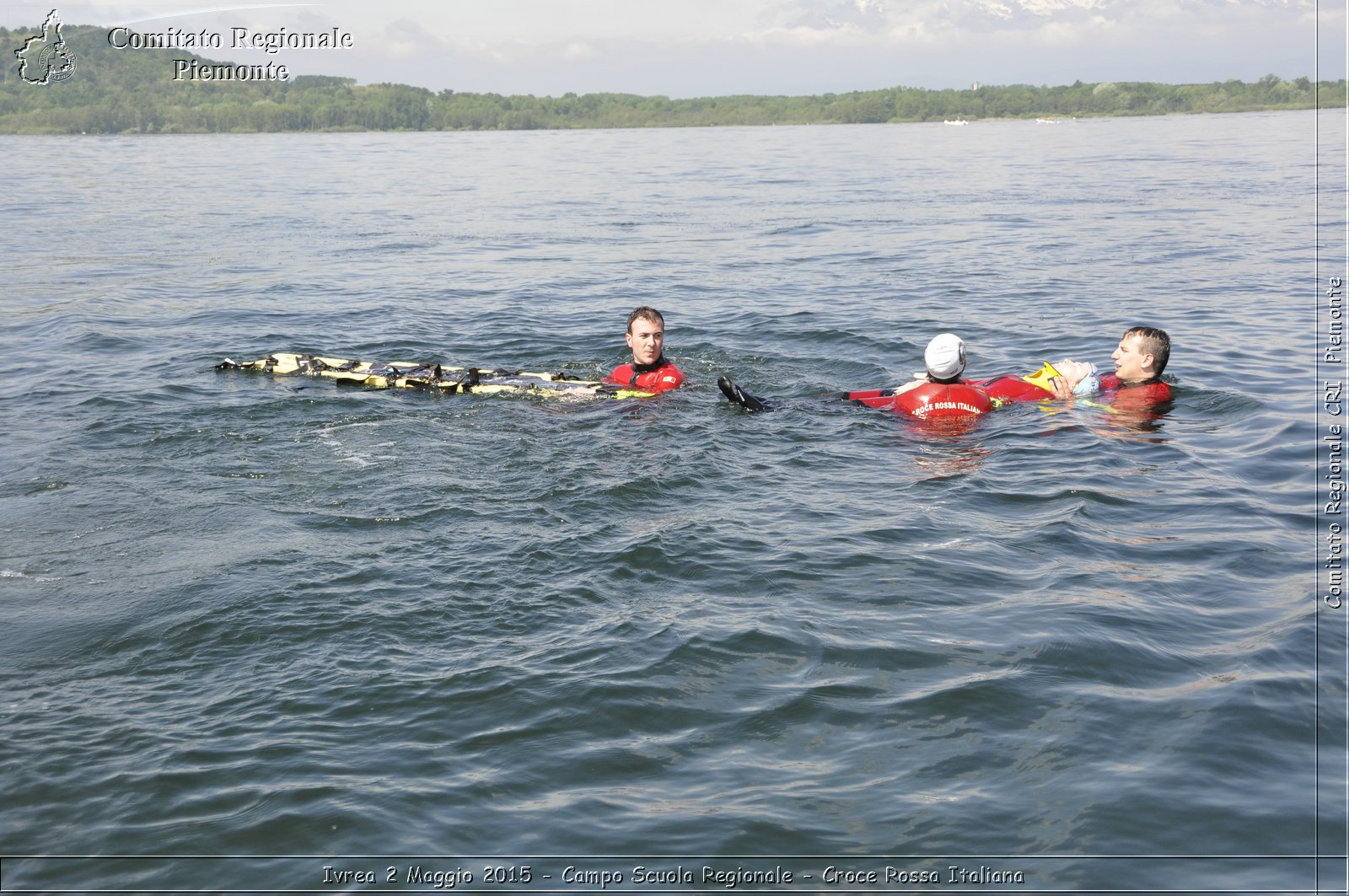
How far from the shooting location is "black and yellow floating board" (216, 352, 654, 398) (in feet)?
35.3

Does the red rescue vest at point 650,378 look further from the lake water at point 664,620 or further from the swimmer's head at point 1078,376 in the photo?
the swimmer's head at point 1078,376

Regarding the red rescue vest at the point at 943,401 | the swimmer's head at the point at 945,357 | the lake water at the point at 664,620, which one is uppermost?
the swimmer's head at the point at 945,357

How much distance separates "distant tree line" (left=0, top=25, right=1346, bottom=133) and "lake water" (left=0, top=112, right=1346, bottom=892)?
90.0 m

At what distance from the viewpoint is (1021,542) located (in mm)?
7336

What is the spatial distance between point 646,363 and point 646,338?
0.41 m

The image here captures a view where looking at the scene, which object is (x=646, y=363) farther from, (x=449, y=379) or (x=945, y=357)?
(x=945, y=357)

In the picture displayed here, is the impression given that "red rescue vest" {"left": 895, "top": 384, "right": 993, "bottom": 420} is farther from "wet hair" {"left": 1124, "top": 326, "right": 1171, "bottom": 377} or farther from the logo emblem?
the logo emblem

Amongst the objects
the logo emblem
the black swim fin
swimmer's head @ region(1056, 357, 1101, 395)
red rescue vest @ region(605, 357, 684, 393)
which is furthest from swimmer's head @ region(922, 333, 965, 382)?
the logo emblem

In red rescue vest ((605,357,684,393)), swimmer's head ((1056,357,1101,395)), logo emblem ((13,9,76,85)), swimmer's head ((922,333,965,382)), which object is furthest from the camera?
logo emblem ((13,9,76,85))

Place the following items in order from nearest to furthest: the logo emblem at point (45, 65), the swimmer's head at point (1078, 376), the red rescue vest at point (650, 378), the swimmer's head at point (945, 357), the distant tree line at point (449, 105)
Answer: the swimmer's head at point (945, 357), the swimmer's head at point (1078, 376), the red rescue vest at point (650, 378), the logo emblem at point (45, 65), the distant tree line at point (449, 105)

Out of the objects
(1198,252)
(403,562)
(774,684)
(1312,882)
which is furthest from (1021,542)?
(1198,252)

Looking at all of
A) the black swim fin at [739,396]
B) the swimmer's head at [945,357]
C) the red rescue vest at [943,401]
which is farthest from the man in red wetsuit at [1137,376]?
the black swim fin at [739,396]

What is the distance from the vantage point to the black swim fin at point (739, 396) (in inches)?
394

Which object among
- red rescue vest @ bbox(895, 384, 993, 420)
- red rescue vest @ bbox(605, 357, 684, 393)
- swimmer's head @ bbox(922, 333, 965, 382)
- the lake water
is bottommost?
the lake water
